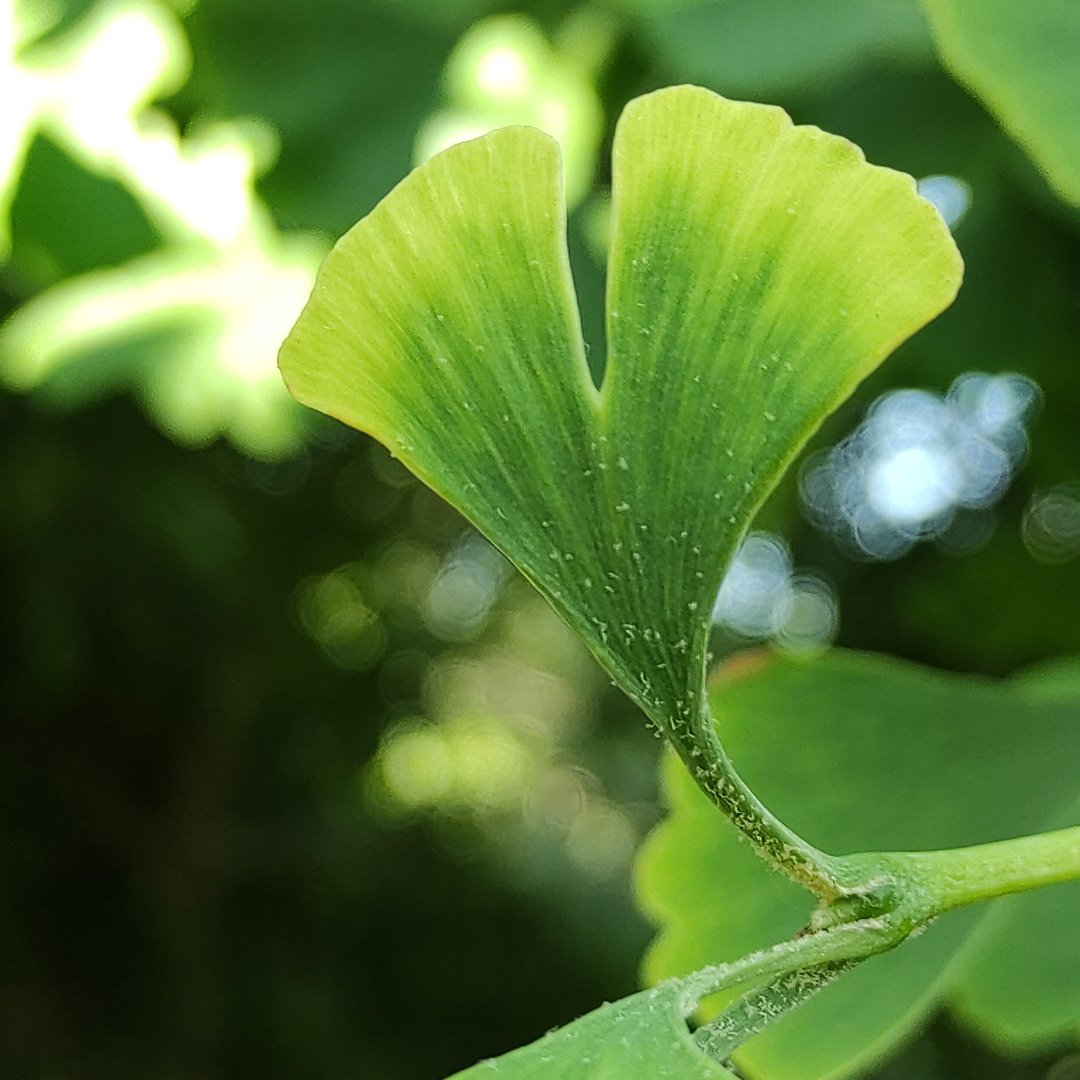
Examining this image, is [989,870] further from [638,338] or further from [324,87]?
[324,87]

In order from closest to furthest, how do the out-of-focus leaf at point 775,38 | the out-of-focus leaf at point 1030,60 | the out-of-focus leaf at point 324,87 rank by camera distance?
1. the out-of-focus leaf at point 1030,60
2. the out-of-focus leaf at point 775,38
3. the out-of-focus leaf at point 324,87

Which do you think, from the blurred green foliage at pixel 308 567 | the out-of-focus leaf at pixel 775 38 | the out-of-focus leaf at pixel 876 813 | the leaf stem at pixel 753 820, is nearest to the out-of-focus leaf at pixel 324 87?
the blurred green foliage at pixel 308 567

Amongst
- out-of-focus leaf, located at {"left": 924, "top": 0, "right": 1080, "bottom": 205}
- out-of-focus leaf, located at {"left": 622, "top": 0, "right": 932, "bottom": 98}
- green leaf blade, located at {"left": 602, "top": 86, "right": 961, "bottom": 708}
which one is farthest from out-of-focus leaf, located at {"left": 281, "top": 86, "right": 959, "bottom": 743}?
out-of-focus leaf, located at {"left": 622, "top": 0, "right": 932, "bottom": 98}

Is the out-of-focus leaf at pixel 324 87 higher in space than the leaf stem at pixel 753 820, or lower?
higher

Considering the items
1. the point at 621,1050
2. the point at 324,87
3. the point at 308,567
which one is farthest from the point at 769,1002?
the point at 308,567

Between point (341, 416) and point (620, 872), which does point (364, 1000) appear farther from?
point (341, 416)

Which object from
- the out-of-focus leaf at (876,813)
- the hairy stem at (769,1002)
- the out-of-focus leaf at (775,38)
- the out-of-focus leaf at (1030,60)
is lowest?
the out-of-focus leaf at (876,813)

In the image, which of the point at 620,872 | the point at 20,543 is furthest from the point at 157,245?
the point at 620,872

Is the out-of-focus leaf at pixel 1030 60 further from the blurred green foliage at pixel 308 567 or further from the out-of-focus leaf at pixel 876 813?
the out-of-focus leaf at pixel 876 813
